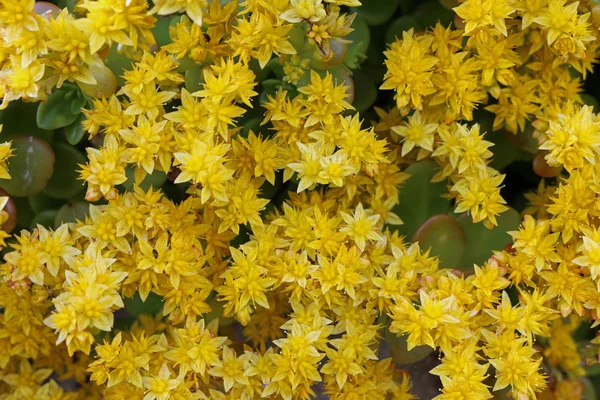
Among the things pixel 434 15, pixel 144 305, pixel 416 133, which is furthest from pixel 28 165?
pixel 434 15

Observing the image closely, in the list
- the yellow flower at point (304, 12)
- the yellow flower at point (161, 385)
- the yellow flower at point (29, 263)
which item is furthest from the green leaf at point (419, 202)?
the yellow flower at point (29, 263)

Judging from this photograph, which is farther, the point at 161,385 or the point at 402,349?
the point at 402,349

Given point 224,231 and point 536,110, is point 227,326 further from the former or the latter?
point 536,110

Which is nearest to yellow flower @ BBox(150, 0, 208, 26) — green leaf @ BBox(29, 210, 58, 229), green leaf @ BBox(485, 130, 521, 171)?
green leaf @ BBox(29, 210, 58, 229)

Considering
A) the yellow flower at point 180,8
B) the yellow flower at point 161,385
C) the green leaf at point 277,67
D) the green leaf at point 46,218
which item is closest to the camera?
the yellow flower at point 180,8

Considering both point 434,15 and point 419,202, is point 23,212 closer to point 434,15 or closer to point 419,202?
point 419,202

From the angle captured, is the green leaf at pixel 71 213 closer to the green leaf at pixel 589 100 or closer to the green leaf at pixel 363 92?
the green leaf at pixel 363 92
